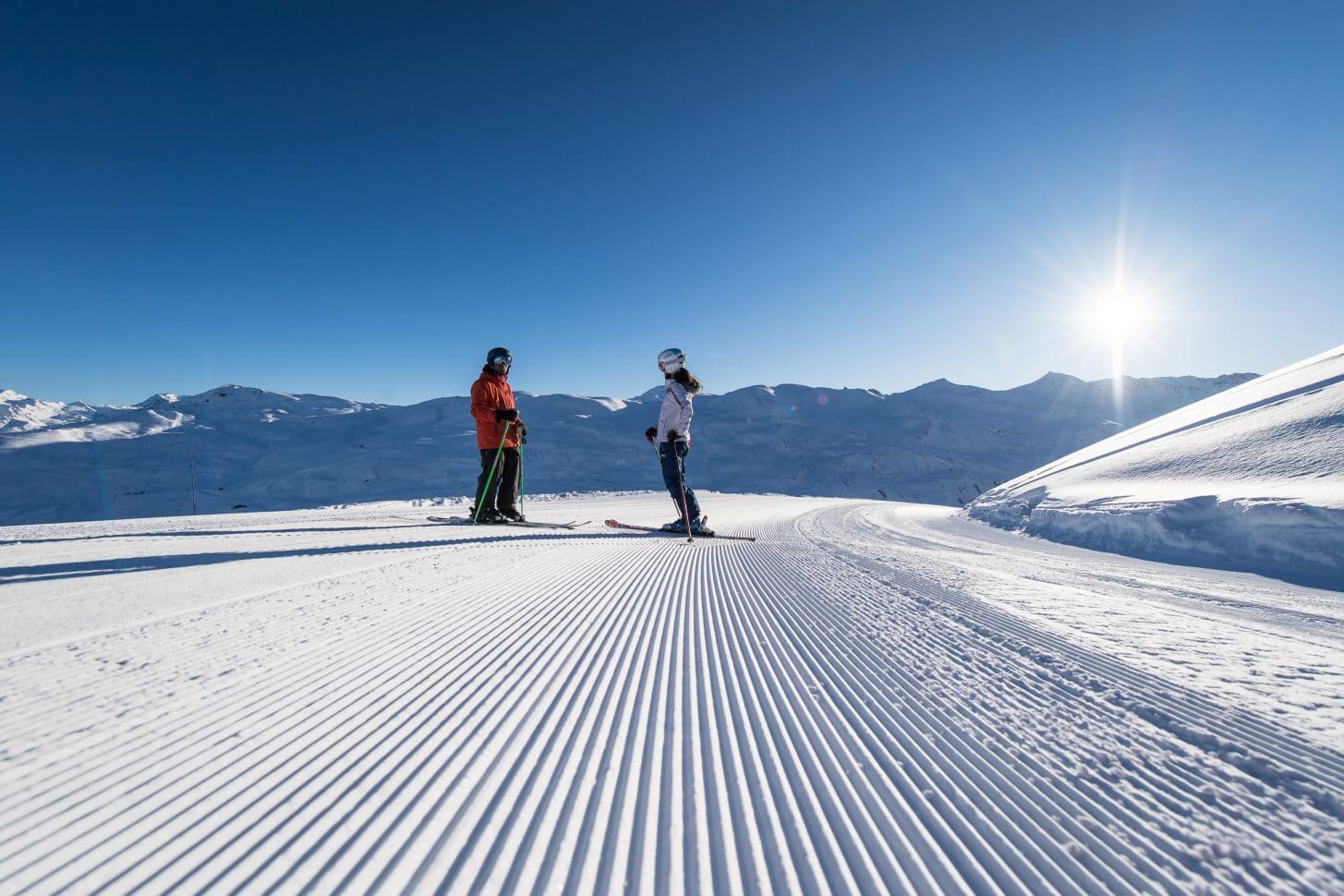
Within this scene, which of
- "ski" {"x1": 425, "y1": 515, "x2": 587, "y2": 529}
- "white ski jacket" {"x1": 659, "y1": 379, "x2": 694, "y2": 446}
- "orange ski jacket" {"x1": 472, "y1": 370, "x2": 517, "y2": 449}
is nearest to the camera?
"ski" {"x1": 425, "y1": 515, "x2": 587, "y2": 529}

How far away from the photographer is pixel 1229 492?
486cm

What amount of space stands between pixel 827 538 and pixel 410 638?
481 centimetres

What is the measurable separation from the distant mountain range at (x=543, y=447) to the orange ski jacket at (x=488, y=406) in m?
12.3

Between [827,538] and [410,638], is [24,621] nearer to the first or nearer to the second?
[410,638]

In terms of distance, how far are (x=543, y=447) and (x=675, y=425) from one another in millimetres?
26061

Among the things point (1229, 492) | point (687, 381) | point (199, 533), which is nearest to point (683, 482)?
point (687, 381)

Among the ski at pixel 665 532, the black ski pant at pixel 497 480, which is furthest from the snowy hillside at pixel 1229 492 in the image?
the black ski pant at pixel 497 480

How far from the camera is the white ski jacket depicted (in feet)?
22.9

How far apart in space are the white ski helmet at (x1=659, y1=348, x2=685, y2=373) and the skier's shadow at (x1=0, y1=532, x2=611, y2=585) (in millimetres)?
3191

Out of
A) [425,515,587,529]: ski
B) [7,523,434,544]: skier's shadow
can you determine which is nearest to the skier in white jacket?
[425,515,587,529]: ski

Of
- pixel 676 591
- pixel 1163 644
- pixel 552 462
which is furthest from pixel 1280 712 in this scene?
pixel 552 462

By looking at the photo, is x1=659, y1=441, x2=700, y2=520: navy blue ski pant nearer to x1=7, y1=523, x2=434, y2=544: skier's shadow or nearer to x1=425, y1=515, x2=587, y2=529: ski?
x1=425, y1=515, x2=587, y2=529: ski

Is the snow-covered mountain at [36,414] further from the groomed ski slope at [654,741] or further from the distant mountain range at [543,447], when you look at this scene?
the groomed ski slope at [654,741]

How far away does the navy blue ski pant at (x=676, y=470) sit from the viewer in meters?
6.71
